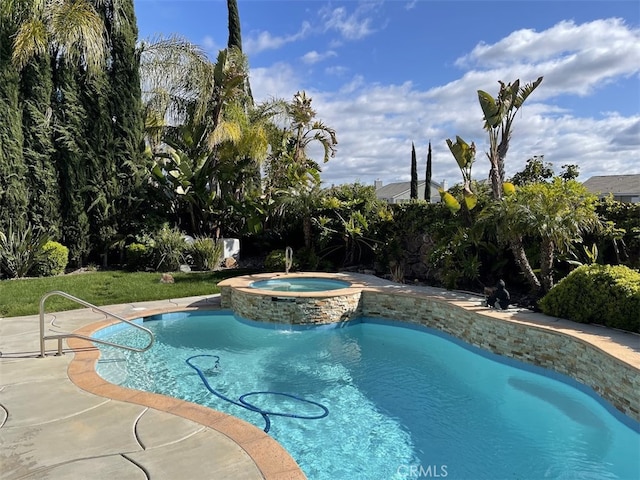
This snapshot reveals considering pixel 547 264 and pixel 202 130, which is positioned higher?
pixel 202 130

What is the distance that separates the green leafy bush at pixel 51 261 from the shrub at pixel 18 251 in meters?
0.14

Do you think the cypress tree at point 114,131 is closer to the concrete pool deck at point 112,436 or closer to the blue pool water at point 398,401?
the blue pool water at point 398,401

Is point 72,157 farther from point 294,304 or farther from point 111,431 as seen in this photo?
point 111,431

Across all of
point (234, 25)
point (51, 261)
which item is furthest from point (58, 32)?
point (234, 25)

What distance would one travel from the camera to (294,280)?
39.3ft

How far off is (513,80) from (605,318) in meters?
5.92

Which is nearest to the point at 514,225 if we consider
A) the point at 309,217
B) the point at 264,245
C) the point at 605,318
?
the point at 605,318

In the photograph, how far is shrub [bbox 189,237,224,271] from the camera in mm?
14242

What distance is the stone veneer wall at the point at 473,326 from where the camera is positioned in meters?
5.42

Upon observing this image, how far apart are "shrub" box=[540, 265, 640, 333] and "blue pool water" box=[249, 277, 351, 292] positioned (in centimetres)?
503

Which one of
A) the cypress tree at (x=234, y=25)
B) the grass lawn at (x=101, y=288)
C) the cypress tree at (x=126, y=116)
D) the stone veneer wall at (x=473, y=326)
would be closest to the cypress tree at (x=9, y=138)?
the grass lawn at (x=101, y=288)

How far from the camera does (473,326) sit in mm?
8008

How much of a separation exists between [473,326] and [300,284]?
4.96m

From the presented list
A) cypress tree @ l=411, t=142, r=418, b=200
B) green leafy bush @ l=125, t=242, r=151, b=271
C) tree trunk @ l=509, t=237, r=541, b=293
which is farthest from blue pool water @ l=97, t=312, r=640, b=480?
cypress tree @ l=411, t=142, r=418, b=200
